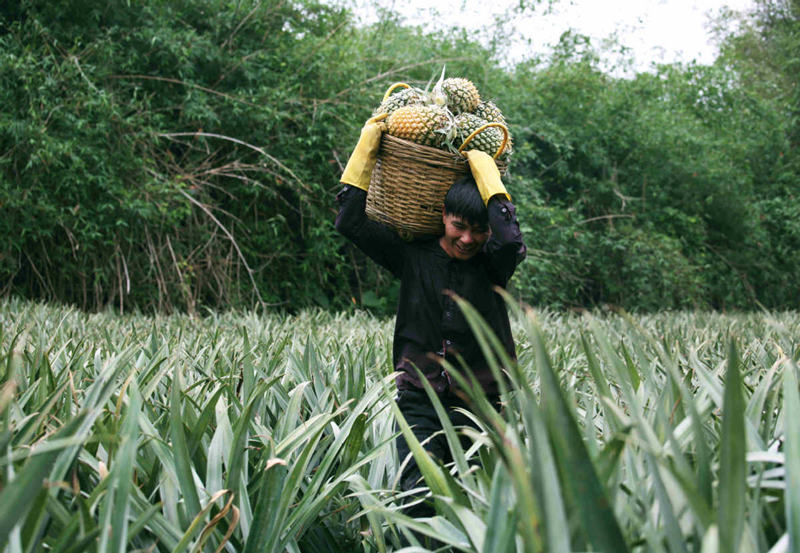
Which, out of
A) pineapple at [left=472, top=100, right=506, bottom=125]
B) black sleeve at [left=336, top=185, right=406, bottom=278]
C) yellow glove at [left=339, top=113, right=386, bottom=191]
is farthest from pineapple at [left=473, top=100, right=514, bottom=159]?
black sleeve at [left=336, top=185, right=406, bottom=278]

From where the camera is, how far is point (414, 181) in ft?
6.53

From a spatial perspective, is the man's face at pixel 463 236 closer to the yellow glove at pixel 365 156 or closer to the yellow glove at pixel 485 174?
the yellow glove at pixel 485 174

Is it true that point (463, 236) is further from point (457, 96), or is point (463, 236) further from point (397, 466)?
point (397, 466)

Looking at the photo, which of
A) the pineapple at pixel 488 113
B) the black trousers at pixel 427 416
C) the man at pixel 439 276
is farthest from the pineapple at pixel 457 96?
the black trousers at pixel 427 416

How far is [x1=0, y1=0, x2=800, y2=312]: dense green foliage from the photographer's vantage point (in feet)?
17.4

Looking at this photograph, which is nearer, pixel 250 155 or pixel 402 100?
pixel 402 100

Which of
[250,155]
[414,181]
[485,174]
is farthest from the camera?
[250,155]

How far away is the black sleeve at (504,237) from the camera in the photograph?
74.2 inches

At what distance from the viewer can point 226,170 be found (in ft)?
20.3

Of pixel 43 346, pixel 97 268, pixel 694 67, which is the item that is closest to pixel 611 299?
pixel 694 67

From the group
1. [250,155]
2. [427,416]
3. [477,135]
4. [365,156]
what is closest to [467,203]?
[477,135]

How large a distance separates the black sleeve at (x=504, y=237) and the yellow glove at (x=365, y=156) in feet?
1.30

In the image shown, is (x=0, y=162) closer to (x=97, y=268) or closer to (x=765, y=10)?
(x=97, y=268)

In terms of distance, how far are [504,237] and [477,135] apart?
0.32 meters
